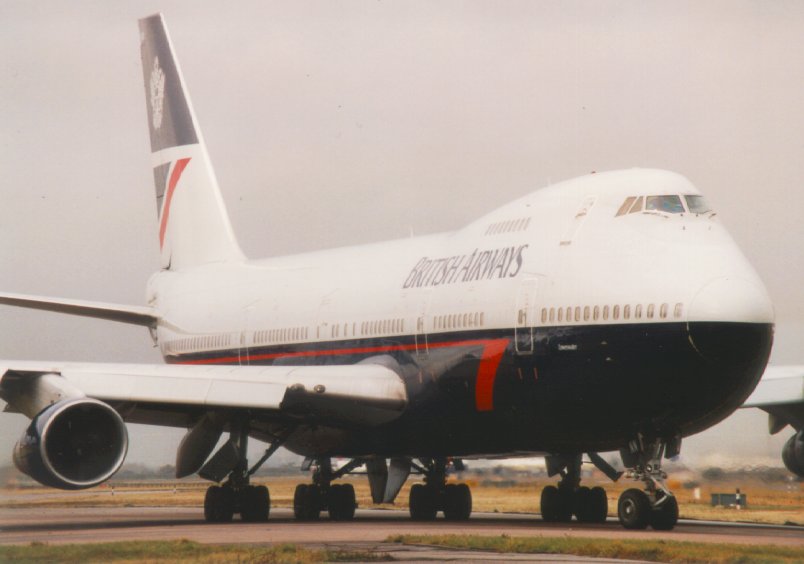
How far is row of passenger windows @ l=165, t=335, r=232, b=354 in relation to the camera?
28.8m

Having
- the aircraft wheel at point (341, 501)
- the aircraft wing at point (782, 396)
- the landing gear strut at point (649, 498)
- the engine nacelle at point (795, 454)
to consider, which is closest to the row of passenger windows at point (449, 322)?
the landing gear strut at point (649, 498)

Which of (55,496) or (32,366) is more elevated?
(32,366)

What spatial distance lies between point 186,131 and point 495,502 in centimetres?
1130

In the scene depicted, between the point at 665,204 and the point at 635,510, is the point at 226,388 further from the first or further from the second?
the point at 665,204

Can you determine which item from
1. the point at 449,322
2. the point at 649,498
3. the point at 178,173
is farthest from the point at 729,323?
the point at 178,173

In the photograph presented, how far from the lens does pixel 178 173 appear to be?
3344 centimetres

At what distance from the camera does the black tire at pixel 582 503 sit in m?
23.0

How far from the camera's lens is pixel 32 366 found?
20562 mm

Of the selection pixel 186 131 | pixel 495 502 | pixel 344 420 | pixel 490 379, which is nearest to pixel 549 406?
pixel 490 379

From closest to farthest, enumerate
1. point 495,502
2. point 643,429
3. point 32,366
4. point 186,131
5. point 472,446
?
1. point 643,429
2. point 32,366
3. point 472,446
4. point 495,502
5. point 186,131

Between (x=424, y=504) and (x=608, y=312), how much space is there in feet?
25.5

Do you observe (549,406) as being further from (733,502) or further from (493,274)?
(733,502)

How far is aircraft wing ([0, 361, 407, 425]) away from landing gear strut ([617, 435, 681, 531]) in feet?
15.9

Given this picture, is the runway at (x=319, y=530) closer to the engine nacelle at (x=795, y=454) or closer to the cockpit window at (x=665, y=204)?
the engine nacelle at (x=795, y=454)
